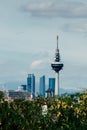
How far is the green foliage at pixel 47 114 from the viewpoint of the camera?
14242 mm

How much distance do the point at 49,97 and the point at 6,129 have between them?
25.2ft

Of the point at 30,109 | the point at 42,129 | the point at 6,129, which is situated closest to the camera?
the point at 6,129

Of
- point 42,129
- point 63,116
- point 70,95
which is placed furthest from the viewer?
point 70,95

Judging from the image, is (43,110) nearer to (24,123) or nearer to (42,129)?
(42,129)

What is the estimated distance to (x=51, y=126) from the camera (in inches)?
641

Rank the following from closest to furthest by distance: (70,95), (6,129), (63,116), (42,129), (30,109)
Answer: (6,129) → (42,129) → (30,109) → (63,116) → (70,95)

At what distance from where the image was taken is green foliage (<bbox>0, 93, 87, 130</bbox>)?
14.2m

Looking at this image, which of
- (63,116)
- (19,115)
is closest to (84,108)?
(63,116)

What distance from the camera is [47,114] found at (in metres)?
16.8

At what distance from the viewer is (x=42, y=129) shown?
15.7 m

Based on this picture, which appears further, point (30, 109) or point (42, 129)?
point (30, 109)

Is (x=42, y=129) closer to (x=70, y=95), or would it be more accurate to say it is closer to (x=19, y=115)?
(x=19, y=115)

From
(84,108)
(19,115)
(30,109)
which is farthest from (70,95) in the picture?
(19,115)

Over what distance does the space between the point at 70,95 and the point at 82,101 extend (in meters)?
1.13
